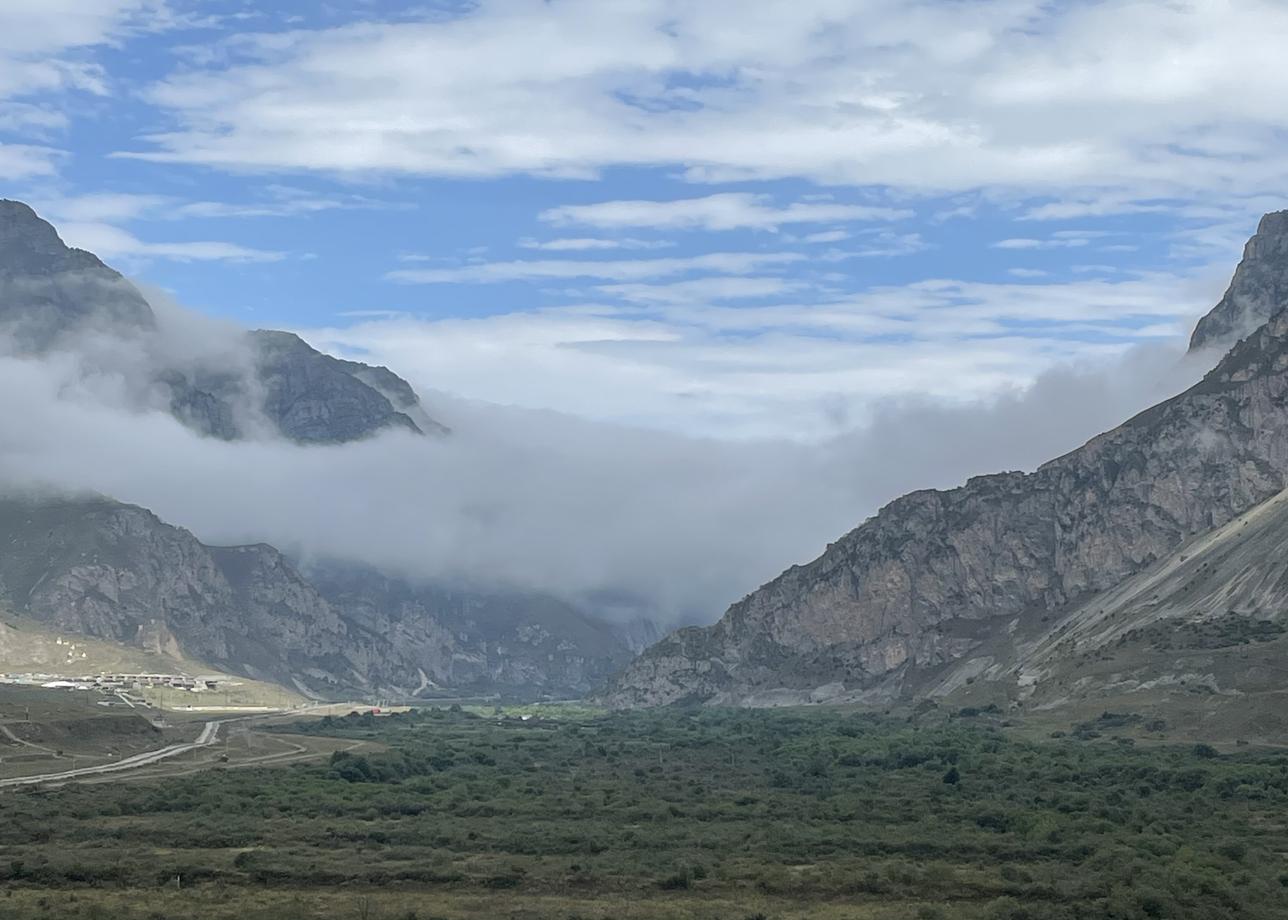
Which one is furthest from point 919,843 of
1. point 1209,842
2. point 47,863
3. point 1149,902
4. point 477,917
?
point 47,863

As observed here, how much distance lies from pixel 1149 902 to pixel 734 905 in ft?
81.1

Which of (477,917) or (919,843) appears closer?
(477,917)

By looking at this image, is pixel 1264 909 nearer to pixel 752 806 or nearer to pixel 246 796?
pixel 752 806

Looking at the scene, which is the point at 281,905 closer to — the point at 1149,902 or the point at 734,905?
the point at 734,905

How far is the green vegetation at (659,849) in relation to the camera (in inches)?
3903

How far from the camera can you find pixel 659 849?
12362cm

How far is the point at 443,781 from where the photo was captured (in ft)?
611

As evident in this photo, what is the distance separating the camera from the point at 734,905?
99938 mm

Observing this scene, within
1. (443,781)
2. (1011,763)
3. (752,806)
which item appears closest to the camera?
(752,806)

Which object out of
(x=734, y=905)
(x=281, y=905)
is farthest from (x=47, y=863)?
(x=734, y=905)

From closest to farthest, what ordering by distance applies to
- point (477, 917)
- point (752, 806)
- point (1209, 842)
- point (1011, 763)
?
point (477, 917) → point (1209, 842) → point (752, 806) → point (1011, 763)

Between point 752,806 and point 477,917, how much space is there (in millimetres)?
64407

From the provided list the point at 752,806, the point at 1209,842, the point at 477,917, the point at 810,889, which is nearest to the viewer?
the point at 477,917

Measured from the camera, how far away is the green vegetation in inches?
3903
